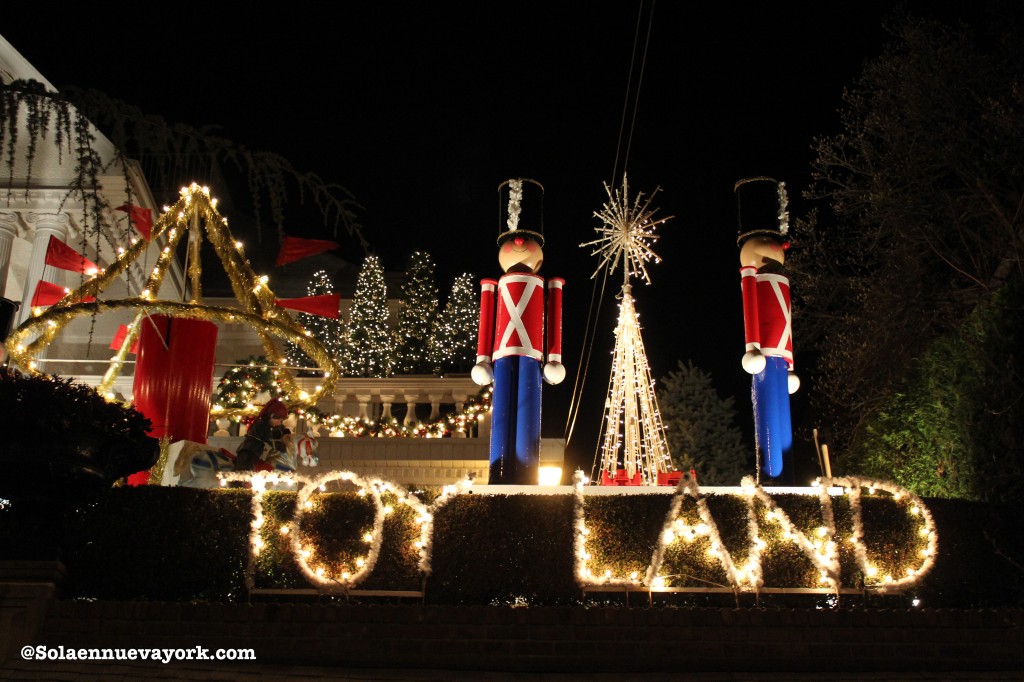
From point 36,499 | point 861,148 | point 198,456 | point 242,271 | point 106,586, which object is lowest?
point 106,586

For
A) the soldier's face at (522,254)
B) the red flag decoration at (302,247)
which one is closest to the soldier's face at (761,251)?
the soldier's face at (522,254)

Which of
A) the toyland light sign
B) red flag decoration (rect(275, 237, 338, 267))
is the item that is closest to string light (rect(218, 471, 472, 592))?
the toyland light sign

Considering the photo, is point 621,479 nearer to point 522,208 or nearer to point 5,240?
point 522,208

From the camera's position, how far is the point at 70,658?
24.4 ft

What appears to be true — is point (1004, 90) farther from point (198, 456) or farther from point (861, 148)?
point (198, 456)

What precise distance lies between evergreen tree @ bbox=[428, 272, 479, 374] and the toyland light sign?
52.2ft

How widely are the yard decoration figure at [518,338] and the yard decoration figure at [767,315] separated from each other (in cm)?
266

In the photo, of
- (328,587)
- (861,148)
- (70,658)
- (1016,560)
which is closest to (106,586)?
(70,658)

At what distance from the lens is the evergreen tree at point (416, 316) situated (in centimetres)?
2506

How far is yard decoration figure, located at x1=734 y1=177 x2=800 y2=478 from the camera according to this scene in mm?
12031

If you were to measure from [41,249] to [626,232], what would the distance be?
54.8 ft

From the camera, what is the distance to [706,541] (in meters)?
9.05

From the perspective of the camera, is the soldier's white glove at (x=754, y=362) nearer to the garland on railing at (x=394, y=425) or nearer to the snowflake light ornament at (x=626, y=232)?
the snowflake light ornament at (x=626, y=232)

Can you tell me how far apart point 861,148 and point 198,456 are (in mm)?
12940
